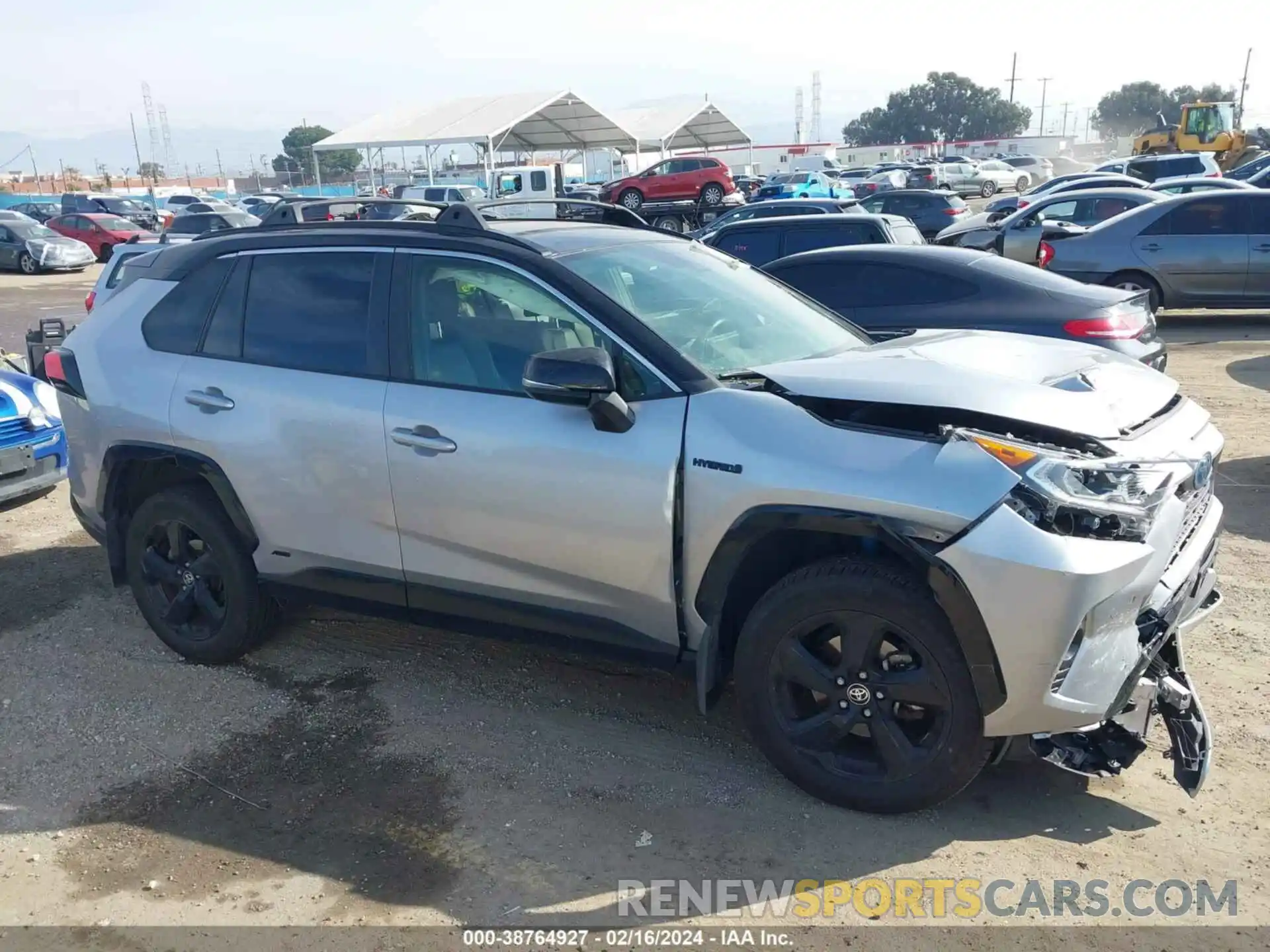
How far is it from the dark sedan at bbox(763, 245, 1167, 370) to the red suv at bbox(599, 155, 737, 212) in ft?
89.5

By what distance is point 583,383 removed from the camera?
129 inches

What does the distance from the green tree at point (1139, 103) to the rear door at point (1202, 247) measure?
102482 millimetres

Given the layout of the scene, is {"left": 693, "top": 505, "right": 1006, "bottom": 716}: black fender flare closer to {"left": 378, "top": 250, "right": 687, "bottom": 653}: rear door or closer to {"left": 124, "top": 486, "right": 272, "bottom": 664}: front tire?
{"left": 378, "top": 250, "right": 687, "bottom": 653}: rear door

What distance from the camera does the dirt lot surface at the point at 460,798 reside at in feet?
10.1

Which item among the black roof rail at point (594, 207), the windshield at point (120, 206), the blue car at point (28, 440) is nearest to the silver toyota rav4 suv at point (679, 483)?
the black roof rail at point (594, 207)

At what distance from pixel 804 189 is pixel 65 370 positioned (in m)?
31.1

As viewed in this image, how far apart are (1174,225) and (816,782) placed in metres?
10.9

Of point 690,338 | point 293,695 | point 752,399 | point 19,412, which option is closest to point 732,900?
point 752,399

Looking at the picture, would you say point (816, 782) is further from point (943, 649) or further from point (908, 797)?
point (943, 649)

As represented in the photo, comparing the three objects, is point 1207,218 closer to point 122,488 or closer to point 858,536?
point 858,536

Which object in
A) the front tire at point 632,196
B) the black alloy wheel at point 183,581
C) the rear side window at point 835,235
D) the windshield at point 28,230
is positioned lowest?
the black alloy wheel at point 183,581

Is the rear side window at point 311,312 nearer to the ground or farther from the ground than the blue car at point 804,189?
farther from the ground

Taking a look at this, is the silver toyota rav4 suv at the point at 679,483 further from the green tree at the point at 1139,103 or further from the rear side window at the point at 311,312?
the green tree at the point at 1139,103

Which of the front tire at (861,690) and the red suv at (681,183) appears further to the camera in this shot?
the red suv at (681,183)
